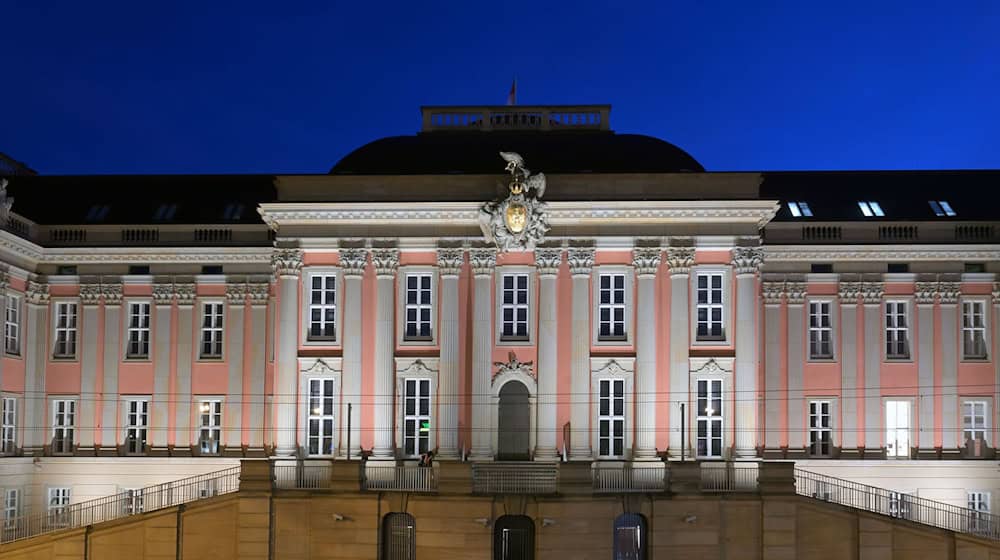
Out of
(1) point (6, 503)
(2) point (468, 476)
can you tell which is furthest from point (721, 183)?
(1) point (6, 503)

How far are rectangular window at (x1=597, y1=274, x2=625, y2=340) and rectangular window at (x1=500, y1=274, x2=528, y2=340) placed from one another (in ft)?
10.0

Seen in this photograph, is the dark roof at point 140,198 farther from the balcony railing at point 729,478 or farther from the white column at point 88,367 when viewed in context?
the balcony railing at point 729,478

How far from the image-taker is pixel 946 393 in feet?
186

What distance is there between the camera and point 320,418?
51562mm

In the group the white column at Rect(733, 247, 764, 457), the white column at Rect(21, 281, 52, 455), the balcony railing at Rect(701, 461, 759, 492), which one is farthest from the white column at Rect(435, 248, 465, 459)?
the white column at Rect(21, 281, 52, 455)

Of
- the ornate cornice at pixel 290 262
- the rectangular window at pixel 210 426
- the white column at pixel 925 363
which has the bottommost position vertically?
the rectangular window at pixel 210 426

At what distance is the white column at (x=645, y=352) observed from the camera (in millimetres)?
50562

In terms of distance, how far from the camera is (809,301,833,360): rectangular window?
57.8 m

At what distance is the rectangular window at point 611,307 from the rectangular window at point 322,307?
11.0 m

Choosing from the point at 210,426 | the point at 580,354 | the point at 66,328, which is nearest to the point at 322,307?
the point at 210,426

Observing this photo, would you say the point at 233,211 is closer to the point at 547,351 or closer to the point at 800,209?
the point at 547,351

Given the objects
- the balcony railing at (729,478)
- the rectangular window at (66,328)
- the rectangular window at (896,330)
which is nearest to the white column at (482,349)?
the balcony railing at (729,478)

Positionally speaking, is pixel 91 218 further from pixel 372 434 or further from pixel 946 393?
pixel 946 393

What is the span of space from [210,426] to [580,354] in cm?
1832
